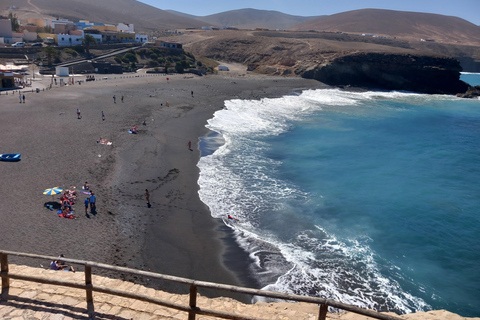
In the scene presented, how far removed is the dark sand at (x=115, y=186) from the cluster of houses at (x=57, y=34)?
3261cm

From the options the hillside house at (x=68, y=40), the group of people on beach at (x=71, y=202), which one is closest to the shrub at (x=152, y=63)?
the hillside house at (x=68, y=40)

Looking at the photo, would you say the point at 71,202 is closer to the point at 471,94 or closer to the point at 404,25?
the point at 471,94

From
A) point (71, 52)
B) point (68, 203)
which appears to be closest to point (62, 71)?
point (71, 52)

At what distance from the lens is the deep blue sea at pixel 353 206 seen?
12156 millimetres

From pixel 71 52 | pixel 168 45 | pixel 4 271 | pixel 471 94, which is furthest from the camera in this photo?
pixel 168 45

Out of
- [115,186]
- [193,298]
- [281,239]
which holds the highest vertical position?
[193,298]

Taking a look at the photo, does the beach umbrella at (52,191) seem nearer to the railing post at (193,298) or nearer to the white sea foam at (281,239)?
the white sea foam at (281,239)

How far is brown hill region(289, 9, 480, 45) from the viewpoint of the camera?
155 meters

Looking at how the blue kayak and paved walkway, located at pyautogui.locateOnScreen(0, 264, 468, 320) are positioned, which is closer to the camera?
paved walkway, located at pyautogui.locateOnScreen(0, 264, 468, 320)

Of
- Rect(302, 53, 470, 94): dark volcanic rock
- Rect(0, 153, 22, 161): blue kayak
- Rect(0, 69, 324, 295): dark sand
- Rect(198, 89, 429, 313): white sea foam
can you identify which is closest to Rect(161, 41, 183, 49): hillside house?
Rect(302, 53, 470, 94): dark volcanic rock

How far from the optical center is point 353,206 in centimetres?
1788

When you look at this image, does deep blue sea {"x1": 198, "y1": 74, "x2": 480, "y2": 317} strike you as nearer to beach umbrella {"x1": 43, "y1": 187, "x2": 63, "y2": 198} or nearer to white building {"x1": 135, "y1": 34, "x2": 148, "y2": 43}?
beach umbrella {"x1": 43, "y1": 187, "x2": 63, "y2": 198}

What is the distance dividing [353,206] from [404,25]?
179 m

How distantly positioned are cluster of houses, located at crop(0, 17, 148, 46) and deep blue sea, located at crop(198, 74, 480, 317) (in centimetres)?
4268
